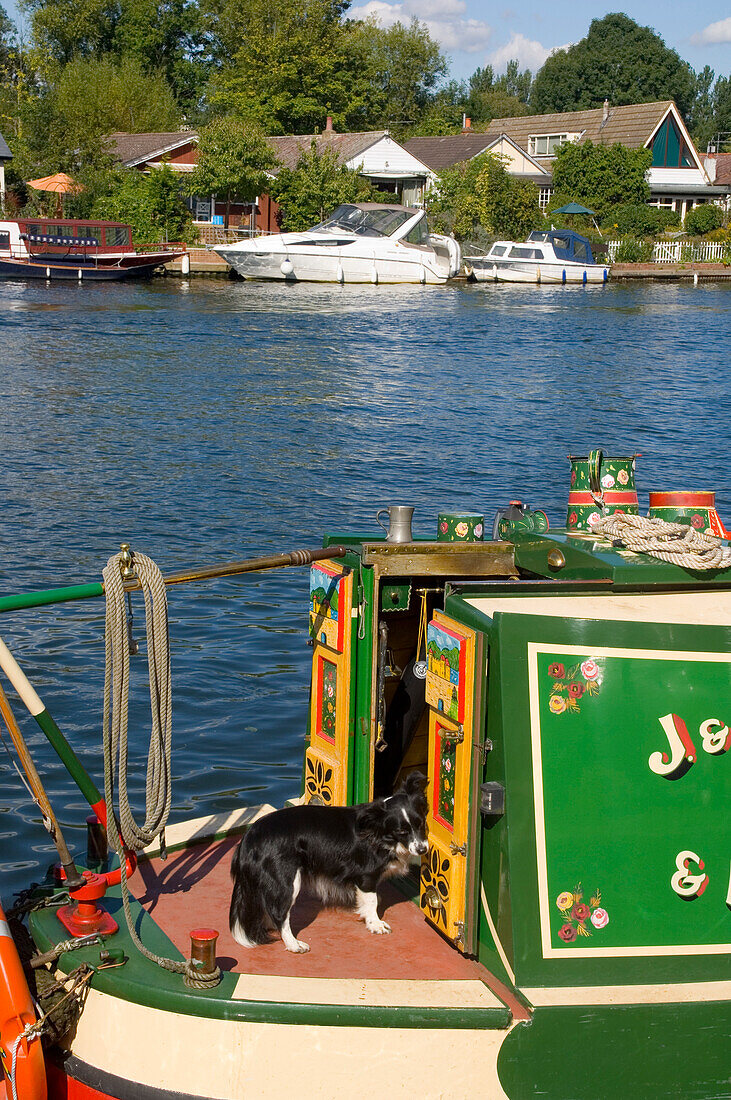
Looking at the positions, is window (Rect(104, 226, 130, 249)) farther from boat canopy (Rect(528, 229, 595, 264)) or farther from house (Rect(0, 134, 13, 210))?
boat canopy (Rect(528, 229, 595, 264))

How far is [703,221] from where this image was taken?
221ft

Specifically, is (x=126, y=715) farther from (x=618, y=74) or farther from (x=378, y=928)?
(x=618, y=74)

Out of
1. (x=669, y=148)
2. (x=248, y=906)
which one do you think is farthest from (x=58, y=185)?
(x=248, y=906)

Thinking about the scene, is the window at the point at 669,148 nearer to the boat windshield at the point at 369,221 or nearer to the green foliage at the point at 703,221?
the green foliage at the point at 703,221

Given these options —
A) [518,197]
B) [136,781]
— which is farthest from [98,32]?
[136,781]

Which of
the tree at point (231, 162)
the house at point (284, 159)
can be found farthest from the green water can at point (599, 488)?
the house at point (284, 159)

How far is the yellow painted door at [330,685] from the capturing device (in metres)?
6.43

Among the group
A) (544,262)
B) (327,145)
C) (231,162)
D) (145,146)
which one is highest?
(327,145)

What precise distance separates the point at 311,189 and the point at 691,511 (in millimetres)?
55303

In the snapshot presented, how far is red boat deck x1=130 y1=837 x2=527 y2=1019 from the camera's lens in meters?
5.40

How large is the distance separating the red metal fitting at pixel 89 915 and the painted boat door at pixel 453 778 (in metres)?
1.45

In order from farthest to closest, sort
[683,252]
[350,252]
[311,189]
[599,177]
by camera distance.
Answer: [599,177], [683,252], [311,189], [350,252]

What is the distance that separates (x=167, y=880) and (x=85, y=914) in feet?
2.67

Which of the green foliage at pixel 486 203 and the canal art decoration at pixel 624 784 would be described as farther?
the green foliage at pixel 486 203
